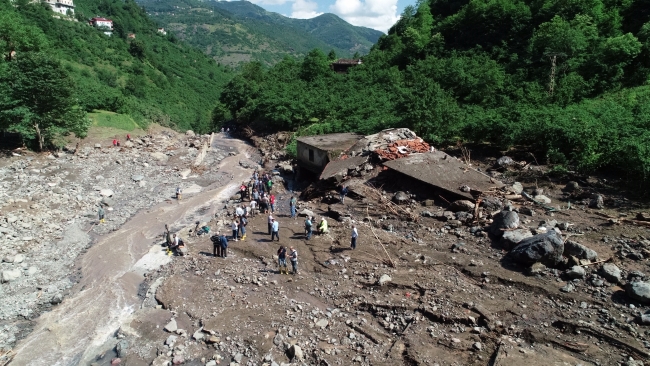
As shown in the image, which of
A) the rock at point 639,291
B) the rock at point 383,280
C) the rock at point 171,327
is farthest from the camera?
the rock at point 383,280

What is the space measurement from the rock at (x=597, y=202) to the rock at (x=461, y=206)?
499 cm

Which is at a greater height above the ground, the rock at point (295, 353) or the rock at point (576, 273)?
the rock at point (576, 273)

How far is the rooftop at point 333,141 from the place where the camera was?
26.2m

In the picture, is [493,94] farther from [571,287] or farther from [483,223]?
[571,287]

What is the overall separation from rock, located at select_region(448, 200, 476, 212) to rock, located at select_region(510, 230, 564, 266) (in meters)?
4.70

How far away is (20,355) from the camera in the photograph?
11867 mm

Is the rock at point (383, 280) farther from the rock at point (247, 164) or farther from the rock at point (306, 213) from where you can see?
the rock at point (247, 164)

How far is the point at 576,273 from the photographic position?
12.3 metres

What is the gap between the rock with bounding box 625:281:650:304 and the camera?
10.8 m

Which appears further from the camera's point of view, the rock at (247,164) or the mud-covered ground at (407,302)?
the rock at (247,164)

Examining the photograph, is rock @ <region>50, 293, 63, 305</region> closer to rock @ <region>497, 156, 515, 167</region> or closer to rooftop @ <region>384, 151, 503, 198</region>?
rooftop @ <region>384, 151, 503, 198</region>

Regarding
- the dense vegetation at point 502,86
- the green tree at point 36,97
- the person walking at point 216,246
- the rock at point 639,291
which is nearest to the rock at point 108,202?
the green tree at point 36,97

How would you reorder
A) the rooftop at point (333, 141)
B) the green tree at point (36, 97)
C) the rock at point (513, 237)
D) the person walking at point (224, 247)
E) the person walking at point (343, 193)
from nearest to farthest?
the rock at point (513, 237) → the person walking at point (224, 247) → the person walking at point (343, 193) → the rooftop at point (333, 141) → the green tree at point (36, 97)

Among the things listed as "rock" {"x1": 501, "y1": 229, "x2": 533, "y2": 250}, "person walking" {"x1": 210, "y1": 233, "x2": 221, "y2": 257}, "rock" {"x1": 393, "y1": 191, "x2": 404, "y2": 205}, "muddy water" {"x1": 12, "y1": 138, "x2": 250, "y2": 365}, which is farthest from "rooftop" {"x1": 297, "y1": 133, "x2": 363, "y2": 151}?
"rock" {"x1": 501, "y1": 229, "x2": 533, "y2": 250}
